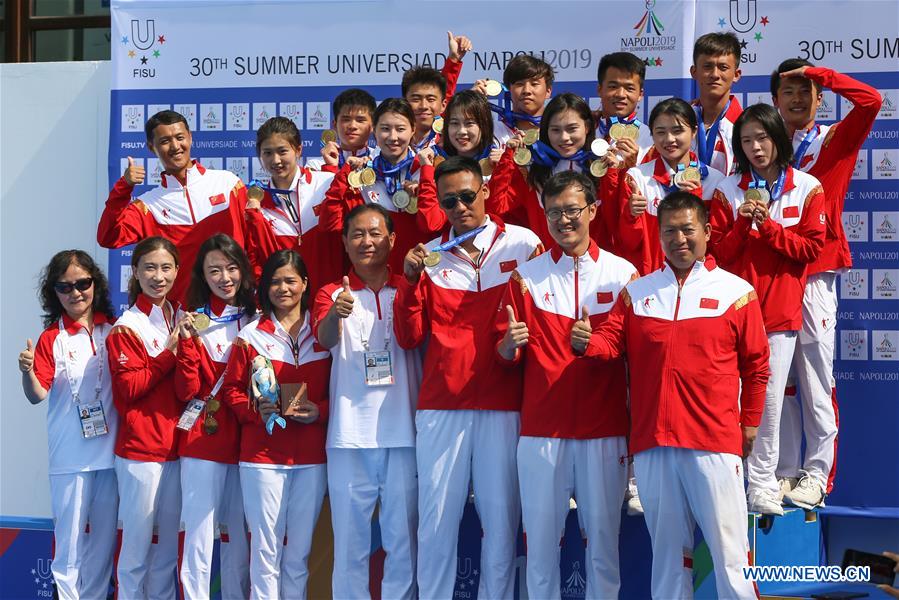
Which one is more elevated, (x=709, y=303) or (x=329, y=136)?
(x=329, y=136)

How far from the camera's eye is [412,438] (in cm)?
529

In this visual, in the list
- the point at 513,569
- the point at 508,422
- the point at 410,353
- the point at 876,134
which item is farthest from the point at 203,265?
the point at 876,134

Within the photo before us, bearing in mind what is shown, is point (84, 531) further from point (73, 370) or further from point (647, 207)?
point (647, 207)

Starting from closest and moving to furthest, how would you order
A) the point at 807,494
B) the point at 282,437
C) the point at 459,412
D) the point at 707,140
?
the point at 459,412
the point at 282,437
the point at 807,494
the point at 707,140

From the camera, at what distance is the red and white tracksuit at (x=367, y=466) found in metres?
5.25

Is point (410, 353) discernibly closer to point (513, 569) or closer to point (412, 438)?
point (412, 438)

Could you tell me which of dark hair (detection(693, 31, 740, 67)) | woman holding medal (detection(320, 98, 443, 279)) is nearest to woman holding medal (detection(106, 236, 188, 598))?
woman holding medal (detection(320, 98, 443, 279))

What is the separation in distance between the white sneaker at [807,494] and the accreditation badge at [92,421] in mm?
3633

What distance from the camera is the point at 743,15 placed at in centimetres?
671

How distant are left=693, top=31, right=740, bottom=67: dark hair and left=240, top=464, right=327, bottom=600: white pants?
10.5 ft

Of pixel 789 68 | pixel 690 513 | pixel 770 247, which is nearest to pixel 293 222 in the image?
pixel 770 247

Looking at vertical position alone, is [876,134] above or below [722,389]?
above

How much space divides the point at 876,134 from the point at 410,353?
129 inches

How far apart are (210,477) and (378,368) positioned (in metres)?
1.04
